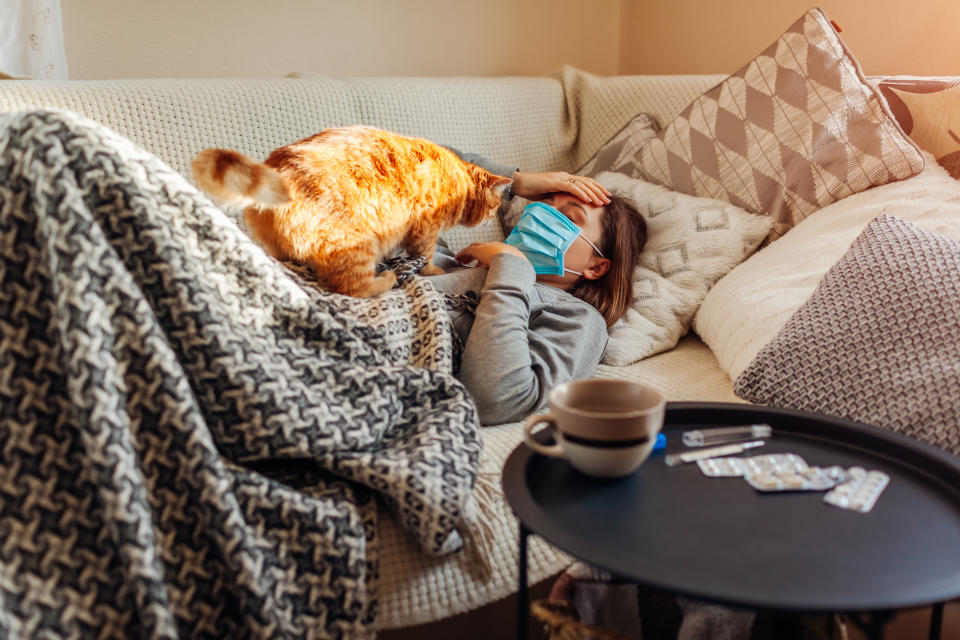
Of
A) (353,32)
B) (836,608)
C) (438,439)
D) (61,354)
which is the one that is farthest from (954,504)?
(353,32)

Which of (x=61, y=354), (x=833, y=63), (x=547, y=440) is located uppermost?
(x=833, y=63)

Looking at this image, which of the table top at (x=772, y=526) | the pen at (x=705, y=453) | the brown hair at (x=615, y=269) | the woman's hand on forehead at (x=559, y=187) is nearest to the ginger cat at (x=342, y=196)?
the woman's hand on forehead at (x=559, y=187)

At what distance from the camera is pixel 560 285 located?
5.19 ft

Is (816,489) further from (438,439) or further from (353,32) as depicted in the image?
(353,32)

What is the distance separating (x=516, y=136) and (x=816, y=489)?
136cm

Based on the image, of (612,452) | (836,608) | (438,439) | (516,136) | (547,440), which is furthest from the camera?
(516,136)

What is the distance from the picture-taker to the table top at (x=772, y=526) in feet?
1.99

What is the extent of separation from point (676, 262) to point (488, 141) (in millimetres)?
584

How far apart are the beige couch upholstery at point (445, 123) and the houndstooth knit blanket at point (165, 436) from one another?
70 millimetres

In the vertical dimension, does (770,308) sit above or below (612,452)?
below

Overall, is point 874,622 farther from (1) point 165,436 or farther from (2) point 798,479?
(1) point 165,436

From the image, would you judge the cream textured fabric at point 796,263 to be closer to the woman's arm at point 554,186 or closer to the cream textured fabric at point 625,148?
the woman's arm at point 554,186

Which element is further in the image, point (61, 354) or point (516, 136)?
point (516, 136)

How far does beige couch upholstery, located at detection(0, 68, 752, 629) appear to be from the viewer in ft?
3.14
